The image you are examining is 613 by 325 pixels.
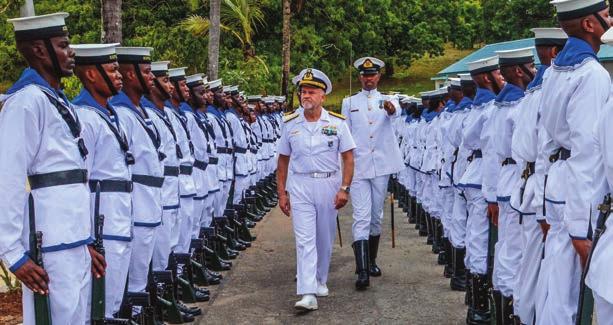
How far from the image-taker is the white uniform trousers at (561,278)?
445 centimetres

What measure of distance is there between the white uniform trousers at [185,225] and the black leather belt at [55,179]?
3.47m

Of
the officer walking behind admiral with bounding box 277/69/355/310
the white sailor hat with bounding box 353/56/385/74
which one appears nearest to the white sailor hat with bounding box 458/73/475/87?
the white sailor hat with bounding box 353/56/385/74

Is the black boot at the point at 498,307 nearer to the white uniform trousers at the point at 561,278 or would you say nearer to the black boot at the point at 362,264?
the white uniform trousers at the point at 561,278

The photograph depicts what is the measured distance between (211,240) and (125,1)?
975 inches

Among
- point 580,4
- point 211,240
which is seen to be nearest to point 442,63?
point 211,240

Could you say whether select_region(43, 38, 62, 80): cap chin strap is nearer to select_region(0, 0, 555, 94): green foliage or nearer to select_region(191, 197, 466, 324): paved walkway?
select_region(191, 197, 466, 324): paved walkway

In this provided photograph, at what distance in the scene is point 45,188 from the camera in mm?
4324

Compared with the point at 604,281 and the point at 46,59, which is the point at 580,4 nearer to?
the point at 604,281

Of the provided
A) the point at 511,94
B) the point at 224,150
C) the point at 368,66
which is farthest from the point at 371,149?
the point at 511,94

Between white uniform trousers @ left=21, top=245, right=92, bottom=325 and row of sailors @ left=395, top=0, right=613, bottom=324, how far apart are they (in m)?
2.58

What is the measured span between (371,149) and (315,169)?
1453 mm

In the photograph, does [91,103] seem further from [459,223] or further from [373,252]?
[373,252]

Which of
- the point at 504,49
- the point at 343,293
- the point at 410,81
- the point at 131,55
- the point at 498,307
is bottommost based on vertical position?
the point at 343,293

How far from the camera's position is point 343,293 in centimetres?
835
